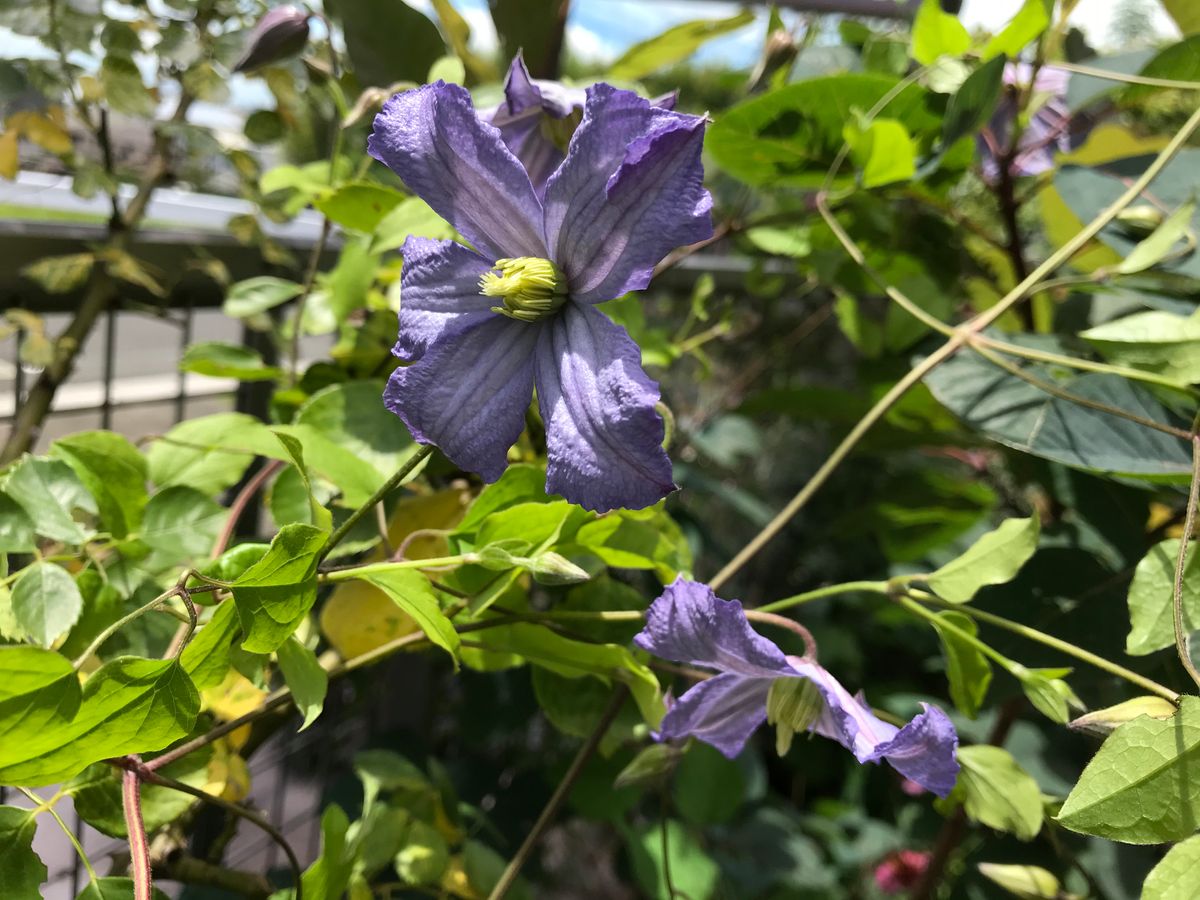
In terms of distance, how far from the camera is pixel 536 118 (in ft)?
1.35

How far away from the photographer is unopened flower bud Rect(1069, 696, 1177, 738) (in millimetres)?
314

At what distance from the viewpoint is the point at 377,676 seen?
978mm

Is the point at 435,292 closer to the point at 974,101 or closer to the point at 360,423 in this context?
the point at 360,423

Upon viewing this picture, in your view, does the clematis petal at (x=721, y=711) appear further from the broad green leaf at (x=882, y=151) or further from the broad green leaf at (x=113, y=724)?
the broad green leaf at (x=882, y=151)

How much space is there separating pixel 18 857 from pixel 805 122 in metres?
0.60

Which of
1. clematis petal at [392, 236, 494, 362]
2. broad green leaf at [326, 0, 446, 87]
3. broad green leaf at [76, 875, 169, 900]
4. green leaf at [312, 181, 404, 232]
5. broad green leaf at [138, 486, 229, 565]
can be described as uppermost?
broad green leaf at [326, 0, 446, 87]

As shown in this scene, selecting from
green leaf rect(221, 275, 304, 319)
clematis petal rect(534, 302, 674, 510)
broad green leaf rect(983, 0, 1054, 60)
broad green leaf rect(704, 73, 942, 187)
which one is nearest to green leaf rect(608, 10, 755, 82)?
broad green leaf rect(704, 73, 942, 187)

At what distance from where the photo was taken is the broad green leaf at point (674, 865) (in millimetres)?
878

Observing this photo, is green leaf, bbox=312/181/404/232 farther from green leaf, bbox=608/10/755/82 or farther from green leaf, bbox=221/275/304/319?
green leaf, bbox=608/10/755/82

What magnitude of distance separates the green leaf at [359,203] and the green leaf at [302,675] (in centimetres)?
25

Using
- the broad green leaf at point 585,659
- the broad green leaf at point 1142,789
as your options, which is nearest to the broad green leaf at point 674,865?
the broad green leaf at point 585,659

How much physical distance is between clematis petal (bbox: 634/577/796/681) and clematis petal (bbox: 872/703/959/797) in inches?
2.0

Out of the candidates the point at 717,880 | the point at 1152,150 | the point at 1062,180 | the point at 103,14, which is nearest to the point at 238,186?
the point at 103,14

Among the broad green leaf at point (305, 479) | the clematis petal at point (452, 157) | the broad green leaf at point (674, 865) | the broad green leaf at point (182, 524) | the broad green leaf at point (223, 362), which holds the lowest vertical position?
the broad green leaf at point (674, 865)
